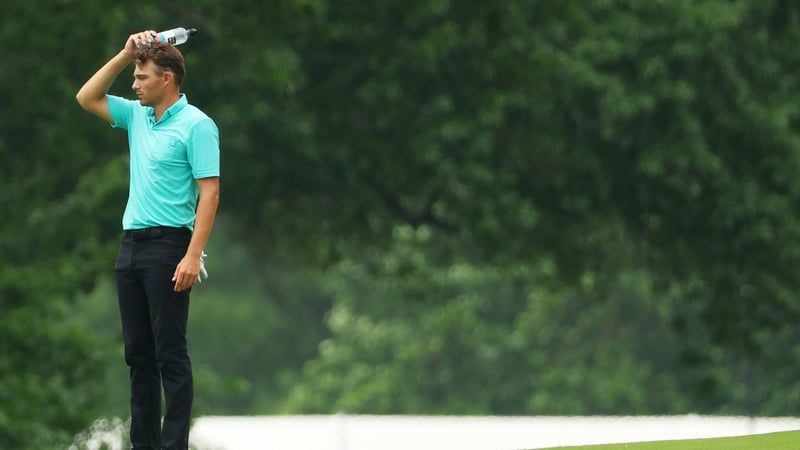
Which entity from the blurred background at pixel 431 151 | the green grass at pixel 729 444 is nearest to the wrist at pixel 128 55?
the green grass at pixel 729 444

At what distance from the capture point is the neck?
5969 millimetres

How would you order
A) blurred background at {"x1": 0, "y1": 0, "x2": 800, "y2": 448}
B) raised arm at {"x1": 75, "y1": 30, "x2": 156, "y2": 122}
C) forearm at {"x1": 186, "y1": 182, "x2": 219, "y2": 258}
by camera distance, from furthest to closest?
blurred background at {"x1": 0, "y1": 0, "x2": 800, "y2": 448}, raised arm at {"x1": 75, "y1": 30, "x2": 156, "y2": 122}, forearm at {"x1": 186, "y1": 182, "x2": 219, "y2": 258}

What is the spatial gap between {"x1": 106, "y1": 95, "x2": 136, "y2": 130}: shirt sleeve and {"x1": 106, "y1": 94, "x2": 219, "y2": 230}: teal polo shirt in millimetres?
173

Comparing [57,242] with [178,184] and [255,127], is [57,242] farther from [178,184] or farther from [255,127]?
[178,184]

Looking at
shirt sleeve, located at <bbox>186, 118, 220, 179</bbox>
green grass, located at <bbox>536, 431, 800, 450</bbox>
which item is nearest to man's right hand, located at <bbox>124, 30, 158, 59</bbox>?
shirt sleeve, located at <bbox>186, 118, 220, 179</bbox>

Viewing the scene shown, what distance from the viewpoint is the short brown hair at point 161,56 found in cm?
589

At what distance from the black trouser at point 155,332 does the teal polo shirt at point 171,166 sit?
6 cm

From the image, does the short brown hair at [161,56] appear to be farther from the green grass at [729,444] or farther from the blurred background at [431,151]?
the blurred background at [431,151]

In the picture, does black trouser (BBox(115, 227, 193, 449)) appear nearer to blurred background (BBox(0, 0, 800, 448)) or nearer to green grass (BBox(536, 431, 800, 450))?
green grass (BBox(536, 431, 800, 450))

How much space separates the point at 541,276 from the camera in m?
20.2

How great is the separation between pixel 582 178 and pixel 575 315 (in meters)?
21.9

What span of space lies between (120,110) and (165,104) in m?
0.27

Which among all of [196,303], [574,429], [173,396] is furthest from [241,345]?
[173,396]

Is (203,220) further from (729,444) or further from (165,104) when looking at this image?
(729,444)
